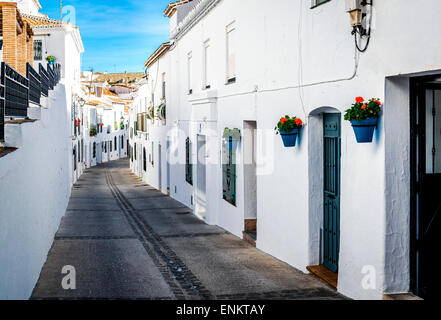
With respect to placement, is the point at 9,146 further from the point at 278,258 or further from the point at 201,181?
the point at 201,181

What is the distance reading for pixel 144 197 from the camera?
76.6 feet

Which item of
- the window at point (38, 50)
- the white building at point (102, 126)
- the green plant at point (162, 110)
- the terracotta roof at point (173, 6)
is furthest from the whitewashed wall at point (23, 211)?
the white building at point (102, 126)

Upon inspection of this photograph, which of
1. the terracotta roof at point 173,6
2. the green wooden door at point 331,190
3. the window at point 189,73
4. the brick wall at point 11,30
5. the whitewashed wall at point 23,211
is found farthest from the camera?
the terracotta roof at point 173,6

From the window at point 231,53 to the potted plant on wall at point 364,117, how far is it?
268 inches

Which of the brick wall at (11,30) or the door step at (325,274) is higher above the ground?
the brick wall at (11,30)

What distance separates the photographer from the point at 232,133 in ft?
42.3

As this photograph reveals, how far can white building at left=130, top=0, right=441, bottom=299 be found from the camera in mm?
6527

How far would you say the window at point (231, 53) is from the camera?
13.2 m

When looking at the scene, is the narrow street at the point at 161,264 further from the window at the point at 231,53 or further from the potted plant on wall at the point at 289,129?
the window at the point at 231,53

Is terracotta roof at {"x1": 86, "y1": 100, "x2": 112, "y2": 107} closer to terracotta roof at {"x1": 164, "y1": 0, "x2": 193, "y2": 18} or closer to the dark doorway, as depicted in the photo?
terracotta roof at {"x1": 164, "y1": 0, "x2": 193, "y2": 18}

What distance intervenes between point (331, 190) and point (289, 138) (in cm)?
129

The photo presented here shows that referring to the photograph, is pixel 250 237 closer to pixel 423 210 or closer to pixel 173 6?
pixel 423 210

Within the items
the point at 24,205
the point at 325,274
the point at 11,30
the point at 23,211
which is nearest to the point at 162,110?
the point at 11,30
